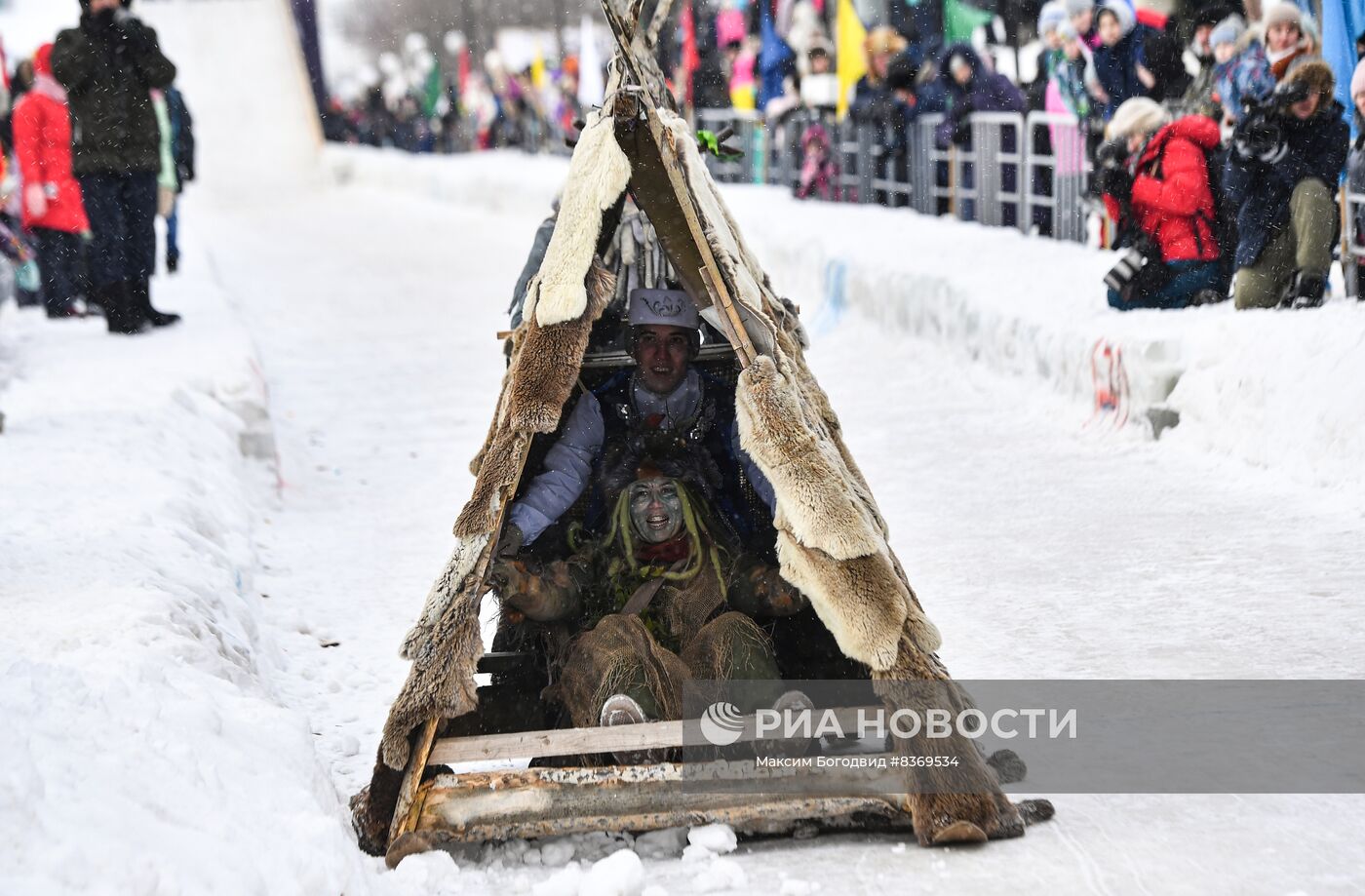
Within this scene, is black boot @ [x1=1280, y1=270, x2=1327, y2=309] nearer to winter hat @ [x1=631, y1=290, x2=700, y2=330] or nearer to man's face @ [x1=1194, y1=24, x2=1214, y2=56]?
man's face @ [x1=1194, y1=24, x2=1214, y2=56]

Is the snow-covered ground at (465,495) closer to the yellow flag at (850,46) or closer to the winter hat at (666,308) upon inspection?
the winter hat at (666,308)

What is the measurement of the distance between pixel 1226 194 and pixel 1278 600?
346 cm

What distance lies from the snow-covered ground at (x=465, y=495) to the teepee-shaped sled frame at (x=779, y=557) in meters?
0.11

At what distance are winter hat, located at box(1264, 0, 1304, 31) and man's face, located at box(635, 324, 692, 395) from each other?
4831 millimetres

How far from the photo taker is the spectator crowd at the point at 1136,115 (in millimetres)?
7875

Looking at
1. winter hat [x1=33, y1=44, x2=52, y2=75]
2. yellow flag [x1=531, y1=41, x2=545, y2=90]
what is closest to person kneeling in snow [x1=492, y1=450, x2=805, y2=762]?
winter hat [x1=33, y1=44, x2=52, y2=75]

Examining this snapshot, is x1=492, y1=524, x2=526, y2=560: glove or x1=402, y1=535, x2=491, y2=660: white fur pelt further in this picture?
x1=492, y1=524, x2=526, y2=560: glove

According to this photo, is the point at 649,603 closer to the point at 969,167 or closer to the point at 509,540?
the point at 509,540

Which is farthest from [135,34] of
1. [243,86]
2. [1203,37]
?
[243,86]

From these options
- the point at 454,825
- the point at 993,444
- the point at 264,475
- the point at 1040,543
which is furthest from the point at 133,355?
the point at 454,825

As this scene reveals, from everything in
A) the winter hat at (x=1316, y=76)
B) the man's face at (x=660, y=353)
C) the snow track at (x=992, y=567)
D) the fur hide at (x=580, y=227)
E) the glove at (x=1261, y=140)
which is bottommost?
the snow track at (x=992, y=567)

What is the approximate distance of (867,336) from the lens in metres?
12.1

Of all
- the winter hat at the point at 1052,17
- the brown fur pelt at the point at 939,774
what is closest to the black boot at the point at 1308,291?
the winter hat at the point at 1052,17

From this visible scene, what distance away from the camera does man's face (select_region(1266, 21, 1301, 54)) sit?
26.3ft
